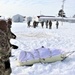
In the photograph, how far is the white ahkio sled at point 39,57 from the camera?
905 centimetres

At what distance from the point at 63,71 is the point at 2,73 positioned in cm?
531

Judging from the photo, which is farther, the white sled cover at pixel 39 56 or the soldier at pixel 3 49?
the white sled cover at pixel 39 56

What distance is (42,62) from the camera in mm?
9242

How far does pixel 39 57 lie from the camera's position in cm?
923

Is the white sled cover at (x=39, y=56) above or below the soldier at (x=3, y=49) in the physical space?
below

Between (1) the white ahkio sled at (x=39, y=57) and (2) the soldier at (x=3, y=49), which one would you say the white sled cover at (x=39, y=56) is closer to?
(1) the white ahkio sled at (x=39, y=57)

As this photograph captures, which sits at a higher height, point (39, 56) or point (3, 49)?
point (3, 49)

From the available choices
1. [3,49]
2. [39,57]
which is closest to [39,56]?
[39,57]

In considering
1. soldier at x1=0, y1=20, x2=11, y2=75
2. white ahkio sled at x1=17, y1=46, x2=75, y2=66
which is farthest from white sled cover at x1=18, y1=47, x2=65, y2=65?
soldier at x1=0, y1=20, x2=11, y2=75

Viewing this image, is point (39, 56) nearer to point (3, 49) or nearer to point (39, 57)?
point (39, 57)

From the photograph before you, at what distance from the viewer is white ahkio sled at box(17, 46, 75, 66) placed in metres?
9.05

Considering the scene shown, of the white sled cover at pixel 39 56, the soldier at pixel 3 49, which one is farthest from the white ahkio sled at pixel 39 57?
the soldier at pixel 3 49

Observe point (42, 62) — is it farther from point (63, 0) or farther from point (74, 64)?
point (63, 0)

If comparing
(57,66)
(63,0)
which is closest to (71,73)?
(57,66)
